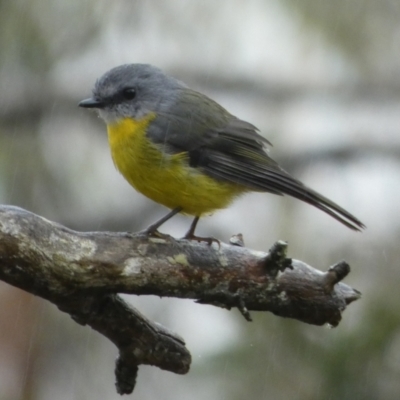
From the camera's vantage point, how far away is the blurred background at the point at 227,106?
25.8ft

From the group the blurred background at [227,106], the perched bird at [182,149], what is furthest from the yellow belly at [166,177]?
the blurred background at [227,106]

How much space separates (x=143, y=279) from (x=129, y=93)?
1675mm

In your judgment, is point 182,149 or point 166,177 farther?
point 182,149

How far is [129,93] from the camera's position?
5492 mm

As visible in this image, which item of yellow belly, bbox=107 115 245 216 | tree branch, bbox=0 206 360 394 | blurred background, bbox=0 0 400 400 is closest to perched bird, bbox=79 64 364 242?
yellow belly, bbox=107 115 245 216

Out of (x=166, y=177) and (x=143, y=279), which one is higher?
(x=166, y=177)

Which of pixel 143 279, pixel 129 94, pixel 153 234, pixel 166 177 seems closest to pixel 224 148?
pixel 166 177

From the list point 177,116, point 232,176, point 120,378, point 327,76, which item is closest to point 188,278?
point 120,378

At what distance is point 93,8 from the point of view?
867cm

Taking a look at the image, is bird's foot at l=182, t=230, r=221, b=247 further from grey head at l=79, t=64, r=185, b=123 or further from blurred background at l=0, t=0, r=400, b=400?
blurred background at l=0, t=0, r=400, b=400

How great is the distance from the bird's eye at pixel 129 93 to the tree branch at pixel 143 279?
4.00 feet

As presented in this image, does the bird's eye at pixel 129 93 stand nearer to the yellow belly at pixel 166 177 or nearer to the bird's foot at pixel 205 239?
the yellow belly at pixel 166 177

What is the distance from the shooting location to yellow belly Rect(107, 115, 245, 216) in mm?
5023

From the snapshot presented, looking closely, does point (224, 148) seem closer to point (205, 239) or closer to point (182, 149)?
point (182, 149)
